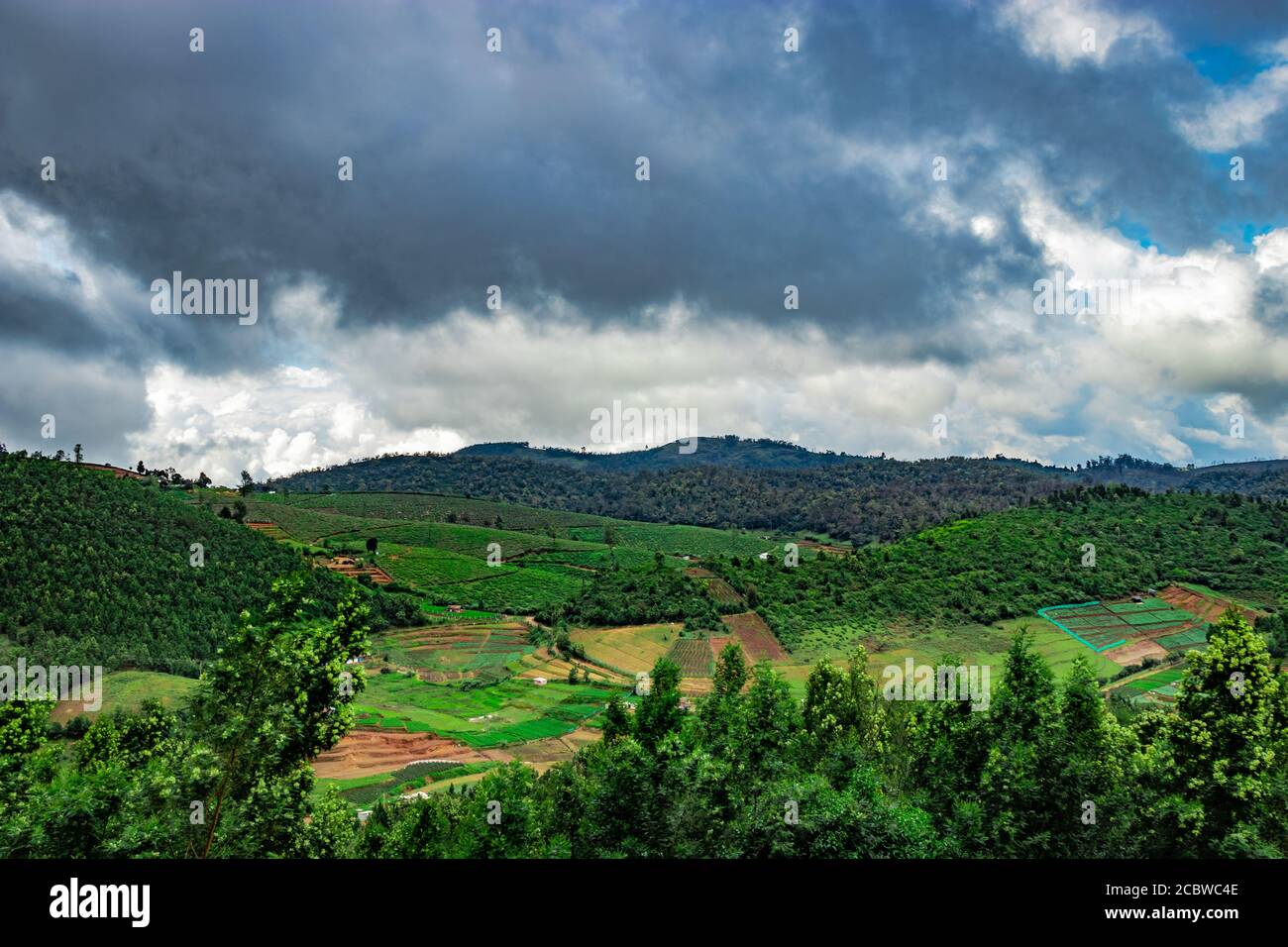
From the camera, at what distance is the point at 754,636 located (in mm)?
112000

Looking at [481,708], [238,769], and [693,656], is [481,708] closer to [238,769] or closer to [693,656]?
[693,656]

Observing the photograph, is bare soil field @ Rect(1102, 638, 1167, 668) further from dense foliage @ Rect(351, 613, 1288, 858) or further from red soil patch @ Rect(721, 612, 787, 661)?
dense foliage @ Rect(351, 613, 1288, 858)

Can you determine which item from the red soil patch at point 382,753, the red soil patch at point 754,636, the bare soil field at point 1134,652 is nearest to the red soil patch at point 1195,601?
the bare soil field at point 1134,652

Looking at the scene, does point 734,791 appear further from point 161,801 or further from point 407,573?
point 407,573

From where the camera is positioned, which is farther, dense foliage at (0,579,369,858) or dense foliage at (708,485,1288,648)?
dense foliage at (708,485,1288,648)

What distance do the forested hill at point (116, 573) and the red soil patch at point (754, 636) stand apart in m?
60.2

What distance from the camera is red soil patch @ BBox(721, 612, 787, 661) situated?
105 m

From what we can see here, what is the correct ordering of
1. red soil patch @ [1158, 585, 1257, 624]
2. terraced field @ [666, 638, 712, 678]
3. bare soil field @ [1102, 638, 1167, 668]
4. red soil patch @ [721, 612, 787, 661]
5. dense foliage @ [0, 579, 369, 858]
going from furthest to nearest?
red soil patch @ [1158, 585, 1257, 624]
red soil patch @ [721, 612, 787, 661]
terraced field @ [666, 638, 712, 678]
bare soil field @ [1102, 638, 1167, 668]
dense foliage @ [0, 579, 369, 858]

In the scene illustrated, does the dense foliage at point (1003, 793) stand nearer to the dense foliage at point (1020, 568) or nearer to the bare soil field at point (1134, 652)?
the bare soil field at point (1134, 652)

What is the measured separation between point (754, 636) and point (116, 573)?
9398 cm

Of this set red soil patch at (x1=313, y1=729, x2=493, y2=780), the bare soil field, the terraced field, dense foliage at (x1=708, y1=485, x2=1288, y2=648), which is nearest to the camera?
red soil patch at (x1=313, y1=729, x2=493, y2=780)

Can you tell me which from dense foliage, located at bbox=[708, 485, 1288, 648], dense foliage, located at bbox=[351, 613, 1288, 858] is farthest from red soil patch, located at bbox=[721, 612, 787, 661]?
dense foliage, located at bbox=[351, 613, 1288, 858]

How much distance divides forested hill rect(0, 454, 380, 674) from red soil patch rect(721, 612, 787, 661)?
197 ft
